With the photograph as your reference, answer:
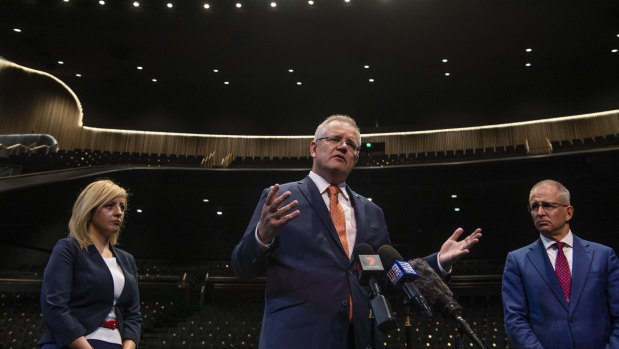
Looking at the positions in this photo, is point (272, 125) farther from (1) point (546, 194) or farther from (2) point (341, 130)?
(2) point (341, 130)

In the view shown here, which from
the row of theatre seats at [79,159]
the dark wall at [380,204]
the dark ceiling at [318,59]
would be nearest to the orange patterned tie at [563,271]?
the dark ceiling at [318,59]

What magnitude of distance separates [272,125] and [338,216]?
13.8m

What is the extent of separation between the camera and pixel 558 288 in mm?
2340

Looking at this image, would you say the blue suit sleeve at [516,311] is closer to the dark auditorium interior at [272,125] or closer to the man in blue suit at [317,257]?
the man in blue suit at [317,257]

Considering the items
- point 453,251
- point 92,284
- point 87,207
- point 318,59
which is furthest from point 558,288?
point 318,59

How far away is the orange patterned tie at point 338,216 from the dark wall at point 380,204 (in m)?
9.51

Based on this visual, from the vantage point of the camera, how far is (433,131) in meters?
14.2

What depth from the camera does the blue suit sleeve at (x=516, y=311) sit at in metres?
2.24

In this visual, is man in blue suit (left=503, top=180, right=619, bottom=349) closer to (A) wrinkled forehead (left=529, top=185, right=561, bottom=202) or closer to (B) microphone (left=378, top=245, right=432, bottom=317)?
(A) wrinkled forehead (left=529, top=185, right=561, bottom=202)

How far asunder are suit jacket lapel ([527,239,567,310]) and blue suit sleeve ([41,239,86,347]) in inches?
93.0

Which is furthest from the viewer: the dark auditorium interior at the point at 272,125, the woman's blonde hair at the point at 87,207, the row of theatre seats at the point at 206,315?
the dark auditorium interior at the point at 272,125

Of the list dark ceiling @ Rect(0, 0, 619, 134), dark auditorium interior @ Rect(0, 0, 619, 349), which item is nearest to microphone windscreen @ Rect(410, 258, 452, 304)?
dark auditorium interior @ Rect(0, 0, 619, 349)

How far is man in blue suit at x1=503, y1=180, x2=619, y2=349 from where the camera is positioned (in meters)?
A: 2.21

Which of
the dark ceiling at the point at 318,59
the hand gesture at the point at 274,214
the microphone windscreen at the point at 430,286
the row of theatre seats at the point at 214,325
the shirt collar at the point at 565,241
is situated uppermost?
the dark ceiling at the point at 318,59
